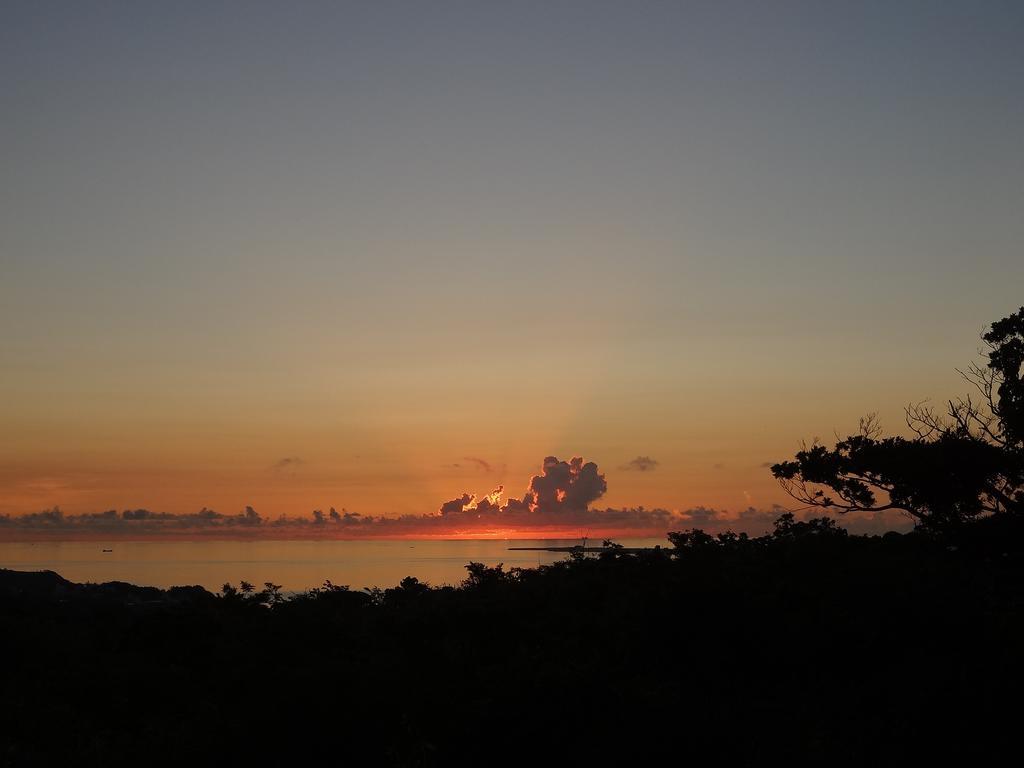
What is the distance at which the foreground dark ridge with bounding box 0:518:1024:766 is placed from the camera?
12273 mm

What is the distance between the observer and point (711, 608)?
59.4ft

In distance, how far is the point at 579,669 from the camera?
13961 millimetres

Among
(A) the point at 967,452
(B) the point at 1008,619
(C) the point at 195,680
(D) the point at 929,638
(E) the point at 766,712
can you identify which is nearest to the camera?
(E) the point at 766,712

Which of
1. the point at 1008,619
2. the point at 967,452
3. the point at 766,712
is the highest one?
the point at 967,452

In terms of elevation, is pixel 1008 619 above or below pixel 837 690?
above

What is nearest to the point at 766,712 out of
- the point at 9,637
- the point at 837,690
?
the point at 837,690

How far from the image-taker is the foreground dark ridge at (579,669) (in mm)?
12273

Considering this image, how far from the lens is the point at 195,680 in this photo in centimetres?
1786

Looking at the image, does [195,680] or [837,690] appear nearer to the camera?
[837,690]

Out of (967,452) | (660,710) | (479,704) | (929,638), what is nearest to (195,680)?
(479,704)

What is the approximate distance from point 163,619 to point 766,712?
1428 cm

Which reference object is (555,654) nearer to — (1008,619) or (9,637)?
(1008,619)

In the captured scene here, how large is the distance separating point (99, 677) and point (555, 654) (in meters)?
8.85

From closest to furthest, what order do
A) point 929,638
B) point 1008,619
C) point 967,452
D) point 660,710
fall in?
point 660,710 → point 1008,619 → point 929,638 → point 967,452
